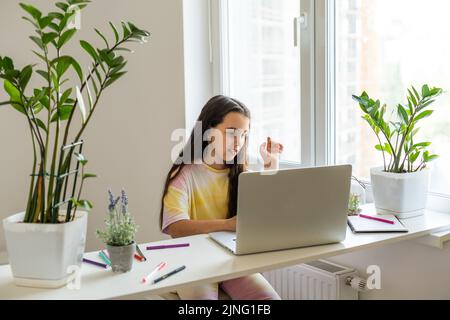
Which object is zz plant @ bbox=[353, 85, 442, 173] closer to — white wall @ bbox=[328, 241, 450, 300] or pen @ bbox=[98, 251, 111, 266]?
white wall @ bbox=[328, 241, 450, 300]

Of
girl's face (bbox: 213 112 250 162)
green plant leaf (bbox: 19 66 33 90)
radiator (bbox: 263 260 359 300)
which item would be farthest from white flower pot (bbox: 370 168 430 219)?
green plant leaf (bbox: 19 66 33 90)

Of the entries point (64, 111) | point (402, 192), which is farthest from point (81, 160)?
point (402, 192)

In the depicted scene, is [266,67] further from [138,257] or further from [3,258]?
[3,258]

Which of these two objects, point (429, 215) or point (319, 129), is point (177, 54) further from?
point (429, 215)

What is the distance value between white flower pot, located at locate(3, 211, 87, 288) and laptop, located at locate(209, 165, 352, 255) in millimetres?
454

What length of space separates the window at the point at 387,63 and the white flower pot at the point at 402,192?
151 millimetres

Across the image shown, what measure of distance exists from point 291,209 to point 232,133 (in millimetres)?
565

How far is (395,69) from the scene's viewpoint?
2.10 metres

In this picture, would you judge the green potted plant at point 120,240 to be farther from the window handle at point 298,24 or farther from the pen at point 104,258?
the window handle at point 298,24

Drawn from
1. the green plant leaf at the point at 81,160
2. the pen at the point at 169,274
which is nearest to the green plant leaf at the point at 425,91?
the pen at the point at 169,274

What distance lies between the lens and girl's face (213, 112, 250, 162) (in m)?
2.03

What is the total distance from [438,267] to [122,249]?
109 centimetres
